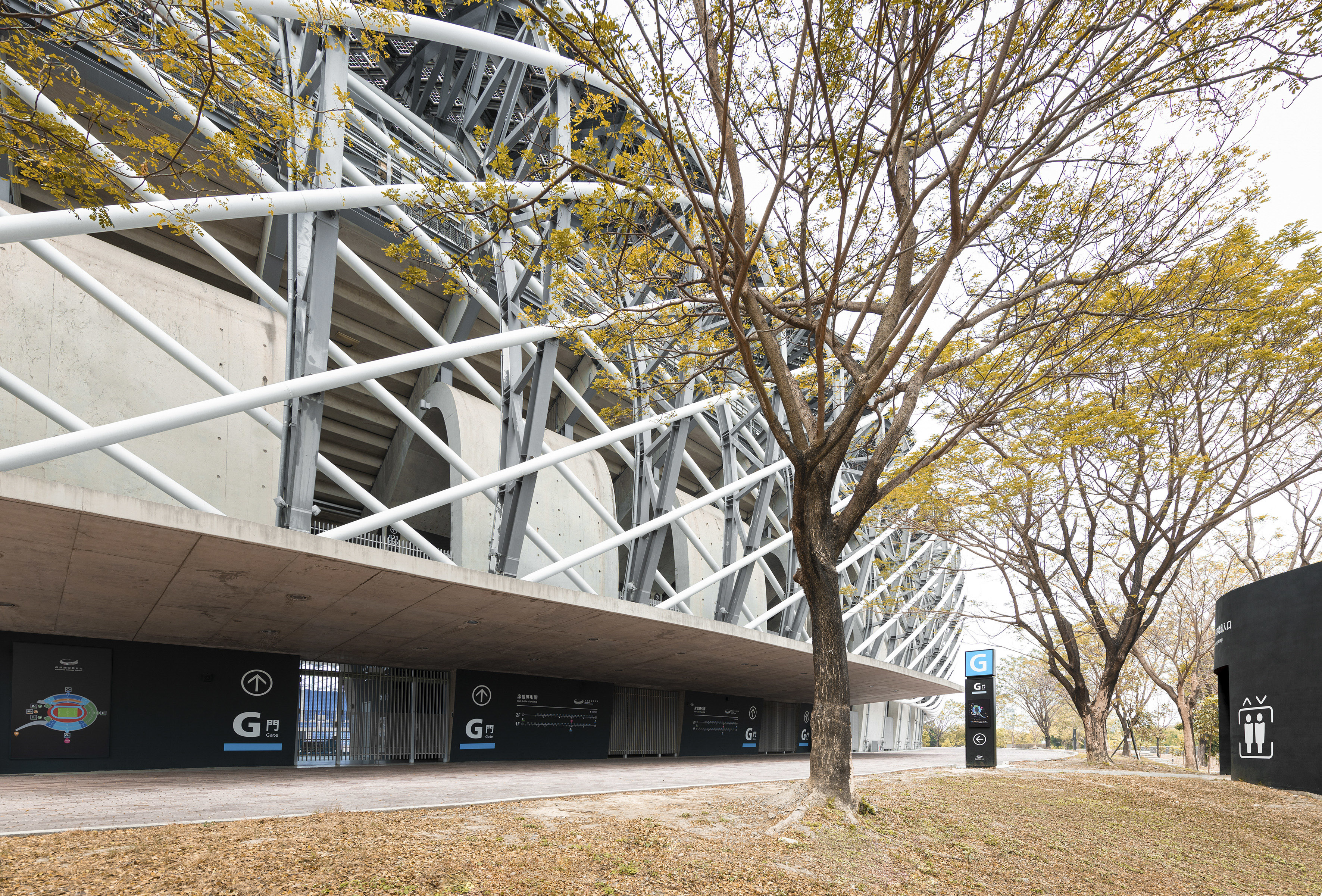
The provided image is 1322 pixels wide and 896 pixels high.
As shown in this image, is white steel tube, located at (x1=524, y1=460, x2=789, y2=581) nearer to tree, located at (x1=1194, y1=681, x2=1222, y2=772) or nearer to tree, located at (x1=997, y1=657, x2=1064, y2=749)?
tree, located at (x1=1194, y1=681, x2=1222, y2=772)

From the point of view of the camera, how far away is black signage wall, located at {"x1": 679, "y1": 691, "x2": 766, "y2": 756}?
2881 cm

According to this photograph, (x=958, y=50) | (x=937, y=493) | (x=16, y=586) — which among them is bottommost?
(x=16, y=586)

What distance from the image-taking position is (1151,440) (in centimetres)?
1911

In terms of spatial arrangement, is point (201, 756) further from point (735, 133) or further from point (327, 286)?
point (735, 133)

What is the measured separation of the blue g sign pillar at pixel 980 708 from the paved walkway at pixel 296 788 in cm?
412

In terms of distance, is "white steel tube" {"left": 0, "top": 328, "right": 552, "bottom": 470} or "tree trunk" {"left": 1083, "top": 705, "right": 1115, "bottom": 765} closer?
"white steel tube" {"left": 0, "top": 328, "right": 552, "bottom": 470}

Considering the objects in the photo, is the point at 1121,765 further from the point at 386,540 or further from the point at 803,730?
the point at 386,540

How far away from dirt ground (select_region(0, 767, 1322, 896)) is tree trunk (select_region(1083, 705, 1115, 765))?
13.9 meters

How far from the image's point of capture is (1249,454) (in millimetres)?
18688

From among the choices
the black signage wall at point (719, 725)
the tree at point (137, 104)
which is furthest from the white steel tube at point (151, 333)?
the black signage wall at point (719, 725)

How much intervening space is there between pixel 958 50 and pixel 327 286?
9559mm

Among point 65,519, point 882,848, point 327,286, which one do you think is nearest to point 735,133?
point 327,286

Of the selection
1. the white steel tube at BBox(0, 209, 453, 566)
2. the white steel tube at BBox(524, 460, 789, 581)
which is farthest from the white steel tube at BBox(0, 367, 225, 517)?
the white steel tube at BBox(524, 460, 789, 581)

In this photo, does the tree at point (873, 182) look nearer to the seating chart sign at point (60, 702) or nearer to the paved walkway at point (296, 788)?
the paved walkway at point (296, 788)
